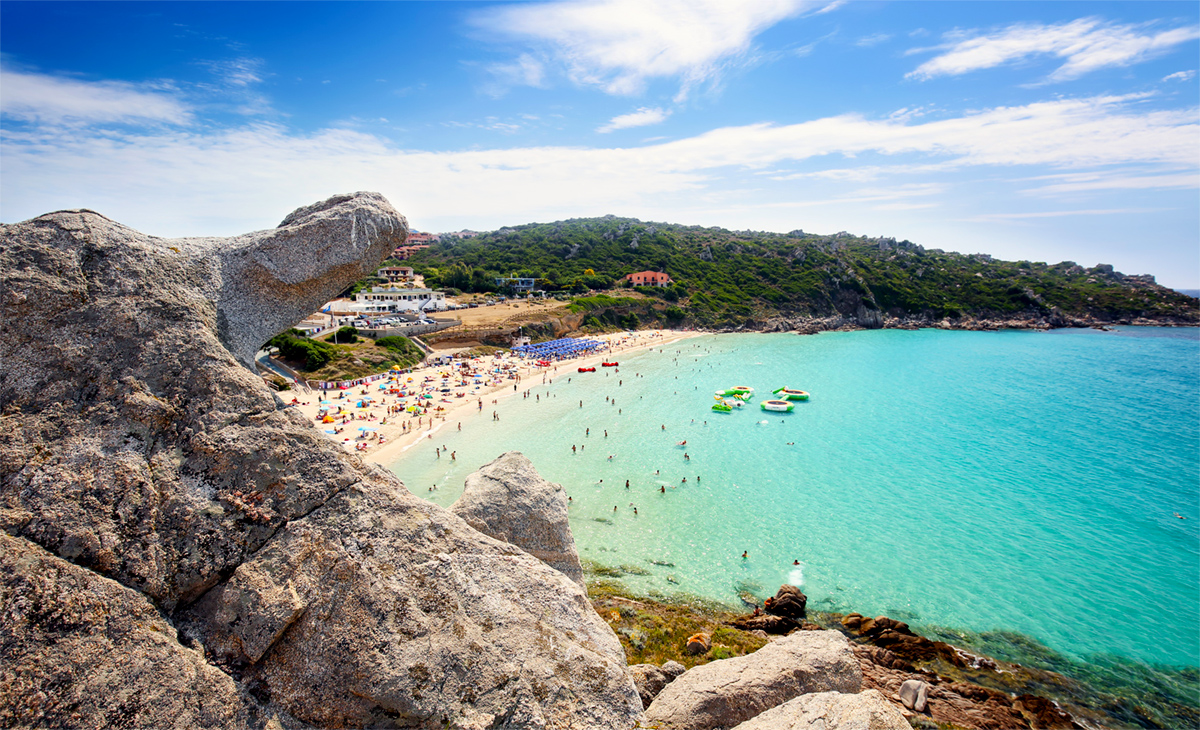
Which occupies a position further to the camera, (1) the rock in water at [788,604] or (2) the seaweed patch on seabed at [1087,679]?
(1) the rock in water at [788,604]

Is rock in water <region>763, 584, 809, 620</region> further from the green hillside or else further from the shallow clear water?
the green hillside

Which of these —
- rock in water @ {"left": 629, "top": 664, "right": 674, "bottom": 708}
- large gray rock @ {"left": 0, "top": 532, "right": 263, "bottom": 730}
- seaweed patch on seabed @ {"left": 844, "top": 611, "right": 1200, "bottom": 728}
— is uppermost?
large gray rock @ {"left": 0, "top": 532, "right": 263, "bottom": 730}

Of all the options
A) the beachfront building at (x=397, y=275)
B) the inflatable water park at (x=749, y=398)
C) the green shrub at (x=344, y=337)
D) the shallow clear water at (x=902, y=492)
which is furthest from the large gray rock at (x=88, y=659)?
the beachfront building at (x=397, y=275)

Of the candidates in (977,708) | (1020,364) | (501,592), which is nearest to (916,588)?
(977,708)

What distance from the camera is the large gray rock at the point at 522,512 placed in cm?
1062

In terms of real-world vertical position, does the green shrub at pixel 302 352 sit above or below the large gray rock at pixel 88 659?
below

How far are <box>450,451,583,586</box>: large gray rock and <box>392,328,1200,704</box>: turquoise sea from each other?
972 cm

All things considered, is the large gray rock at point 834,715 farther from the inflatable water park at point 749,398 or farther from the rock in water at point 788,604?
the inflatable water park at point 749,398

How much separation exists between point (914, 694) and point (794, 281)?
356 feet

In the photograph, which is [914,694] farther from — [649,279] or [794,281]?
[794,281]

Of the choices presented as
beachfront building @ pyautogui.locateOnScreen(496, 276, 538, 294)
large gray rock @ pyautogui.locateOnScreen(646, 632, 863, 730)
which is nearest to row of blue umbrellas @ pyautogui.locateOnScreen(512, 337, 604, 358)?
beachfront building @ pyautogui.locateOnScreen(496, 276, 538, 294)

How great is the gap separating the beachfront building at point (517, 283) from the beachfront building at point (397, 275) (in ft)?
51.6

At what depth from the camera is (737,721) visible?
838cm

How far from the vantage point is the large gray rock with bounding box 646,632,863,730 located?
8383 mm
